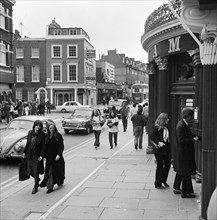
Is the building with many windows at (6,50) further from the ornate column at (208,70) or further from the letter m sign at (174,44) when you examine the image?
the ornate column at (208,70)

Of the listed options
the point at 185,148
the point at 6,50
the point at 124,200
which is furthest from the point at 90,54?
the point at 185,148

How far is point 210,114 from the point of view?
4852 millimetres

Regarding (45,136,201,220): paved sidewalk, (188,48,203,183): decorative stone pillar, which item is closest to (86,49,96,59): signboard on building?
(45,136,201,220): paved sidewalk

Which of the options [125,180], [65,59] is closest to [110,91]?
[65,59]

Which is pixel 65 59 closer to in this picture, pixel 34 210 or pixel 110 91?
pixel 110 91

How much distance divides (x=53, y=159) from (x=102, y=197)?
1504 mm

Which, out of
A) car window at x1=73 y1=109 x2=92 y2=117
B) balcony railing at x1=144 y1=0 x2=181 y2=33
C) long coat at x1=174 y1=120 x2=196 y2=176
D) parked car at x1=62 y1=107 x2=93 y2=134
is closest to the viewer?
long coat at x1=174 y1=120 x2=196 y2=176

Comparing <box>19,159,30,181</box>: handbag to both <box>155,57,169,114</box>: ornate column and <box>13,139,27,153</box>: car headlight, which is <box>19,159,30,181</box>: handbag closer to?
<box>13,139,27,153</box>: car headlight

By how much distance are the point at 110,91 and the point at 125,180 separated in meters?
63.0

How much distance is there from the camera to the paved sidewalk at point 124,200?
6.10 m

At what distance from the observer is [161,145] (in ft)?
24.5

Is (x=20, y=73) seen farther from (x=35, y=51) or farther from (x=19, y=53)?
(x=35, y=51)

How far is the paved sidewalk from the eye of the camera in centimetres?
610

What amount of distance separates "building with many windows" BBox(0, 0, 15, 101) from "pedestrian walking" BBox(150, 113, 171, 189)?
25.8 metres
